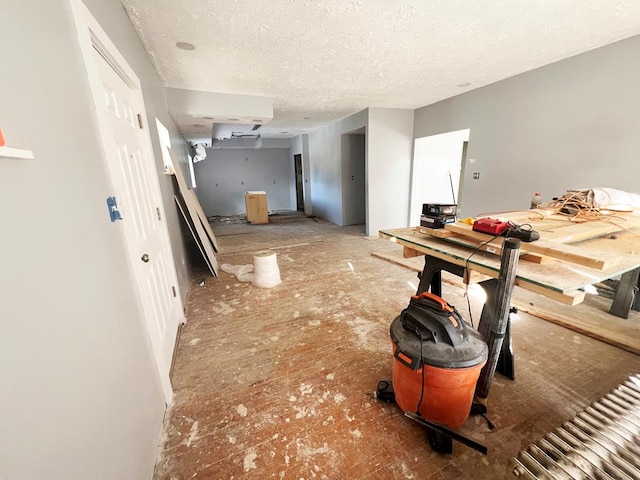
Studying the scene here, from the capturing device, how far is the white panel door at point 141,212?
4.24ft

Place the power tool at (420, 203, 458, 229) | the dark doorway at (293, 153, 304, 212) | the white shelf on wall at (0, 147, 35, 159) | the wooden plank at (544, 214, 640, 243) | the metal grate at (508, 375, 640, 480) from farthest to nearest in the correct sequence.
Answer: the dark doorway at (293, 153, 304, 212) → the power tool at (420, 203, 458, 229) → the wooden plank at (544, 214, 640, 243) → the metal grate at (508, 375, 640, 480) → the white shelf on wall at (0, 147, 35, 159)

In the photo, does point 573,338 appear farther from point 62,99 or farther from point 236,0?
point 236,0

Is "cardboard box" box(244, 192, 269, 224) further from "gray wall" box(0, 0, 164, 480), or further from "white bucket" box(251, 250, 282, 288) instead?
"gray wall" box(0, 0, 164, 480)

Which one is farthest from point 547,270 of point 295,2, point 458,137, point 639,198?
point 458,137

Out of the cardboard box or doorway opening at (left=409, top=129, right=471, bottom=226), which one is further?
the cardboard box

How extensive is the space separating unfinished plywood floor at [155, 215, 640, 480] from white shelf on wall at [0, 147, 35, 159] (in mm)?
1445

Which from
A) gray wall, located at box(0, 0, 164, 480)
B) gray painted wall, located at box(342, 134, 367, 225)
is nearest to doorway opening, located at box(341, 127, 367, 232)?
gray painted wall, located at box(342, 134, 367, 225)

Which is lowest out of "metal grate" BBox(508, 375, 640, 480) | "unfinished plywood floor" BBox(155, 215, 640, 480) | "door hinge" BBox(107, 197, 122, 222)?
"unfinished plywood floor" BBox(155, 215, 640, 480)

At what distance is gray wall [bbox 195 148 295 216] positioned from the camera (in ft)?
29.6

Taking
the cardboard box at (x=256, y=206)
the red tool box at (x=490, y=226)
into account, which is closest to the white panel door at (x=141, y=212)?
the red tool box at (x=490, y=226)

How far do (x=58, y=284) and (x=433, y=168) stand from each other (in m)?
6.13

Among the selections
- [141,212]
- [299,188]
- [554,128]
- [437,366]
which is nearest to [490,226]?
[437,366]

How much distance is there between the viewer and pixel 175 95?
3.56 m

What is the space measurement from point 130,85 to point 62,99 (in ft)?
4.03
